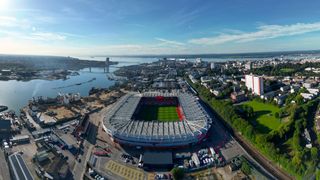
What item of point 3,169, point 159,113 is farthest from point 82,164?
point 159,113

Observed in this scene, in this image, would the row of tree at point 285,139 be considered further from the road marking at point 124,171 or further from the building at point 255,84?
the road marking at point 124,171

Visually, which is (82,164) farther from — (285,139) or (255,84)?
(255,84)

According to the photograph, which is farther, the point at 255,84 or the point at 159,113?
the point at 255,84

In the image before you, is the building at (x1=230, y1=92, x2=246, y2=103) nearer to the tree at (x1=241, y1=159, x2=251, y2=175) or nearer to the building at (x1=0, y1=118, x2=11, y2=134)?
the tree at (x1=241, y1=159, x2=251, y2=175)

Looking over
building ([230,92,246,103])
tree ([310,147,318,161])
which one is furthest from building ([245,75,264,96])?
tree ([310,147,318,161])

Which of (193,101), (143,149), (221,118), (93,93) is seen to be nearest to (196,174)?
(143,149)

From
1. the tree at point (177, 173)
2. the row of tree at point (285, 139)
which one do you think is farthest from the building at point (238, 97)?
the tree at point (177, 173)

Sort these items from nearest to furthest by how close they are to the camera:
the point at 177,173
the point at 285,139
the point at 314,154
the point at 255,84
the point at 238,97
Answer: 1. the point at 177,173
2. the point at 314,154
3. the point at 285,139
4. the point at 238,97
5. the point at 255,84
